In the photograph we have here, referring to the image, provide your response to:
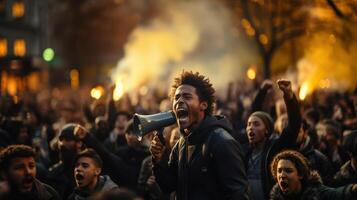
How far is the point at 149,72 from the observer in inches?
1382

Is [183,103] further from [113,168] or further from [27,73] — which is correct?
[27,73]

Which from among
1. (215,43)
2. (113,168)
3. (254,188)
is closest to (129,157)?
(113,168)

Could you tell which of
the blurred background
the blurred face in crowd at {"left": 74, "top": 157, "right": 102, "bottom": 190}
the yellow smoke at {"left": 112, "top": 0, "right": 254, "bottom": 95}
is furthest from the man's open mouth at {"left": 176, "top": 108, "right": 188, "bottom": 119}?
the yellow smoke at {"left": 112, "top": 0, "right": 254, "bottom": 95}

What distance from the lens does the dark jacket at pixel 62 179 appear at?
774 centimetres

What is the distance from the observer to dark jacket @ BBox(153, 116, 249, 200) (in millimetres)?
5266

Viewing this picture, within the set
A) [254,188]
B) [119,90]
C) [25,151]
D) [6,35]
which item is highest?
[6,35]

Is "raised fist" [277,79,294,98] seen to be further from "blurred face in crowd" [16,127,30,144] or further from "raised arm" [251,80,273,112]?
"blurred face in crowd" [16,127,30,144]

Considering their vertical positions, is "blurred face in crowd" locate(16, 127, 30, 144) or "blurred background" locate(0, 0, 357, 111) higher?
"blurred background" locate(0, 0, 357, 111)

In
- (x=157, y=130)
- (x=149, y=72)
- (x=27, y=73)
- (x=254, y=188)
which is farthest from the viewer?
(x=27, y=73)

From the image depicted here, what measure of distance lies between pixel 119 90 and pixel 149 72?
872 inches

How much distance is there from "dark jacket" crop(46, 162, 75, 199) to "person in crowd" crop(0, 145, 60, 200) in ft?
5.45

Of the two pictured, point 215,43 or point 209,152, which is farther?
point 215,43

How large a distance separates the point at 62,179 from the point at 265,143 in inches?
92.0

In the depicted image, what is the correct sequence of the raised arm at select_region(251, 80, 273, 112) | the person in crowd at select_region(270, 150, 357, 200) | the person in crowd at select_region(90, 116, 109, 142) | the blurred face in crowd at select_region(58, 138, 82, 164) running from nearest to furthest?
the person in crowd at select_region(270, 150, 357, 200), the blurred face in crowd at select_region(58, 138, 82, 164), the raised arm at select_region(251, 80, 273, 112), the person in crowd at select_region(90, 116, 109, 142)
